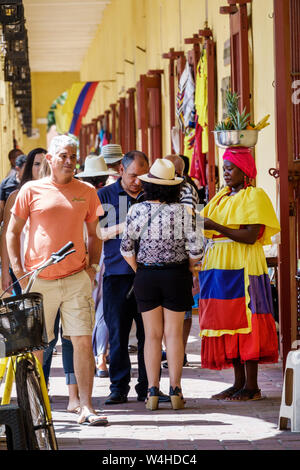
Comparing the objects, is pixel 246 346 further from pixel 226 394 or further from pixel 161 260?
pixel 161 260

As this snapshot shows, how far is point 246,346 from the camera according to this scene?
6.02m

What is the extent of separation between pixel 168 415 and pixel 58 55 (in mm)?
26145

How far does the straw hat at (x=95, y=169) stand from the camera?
25.7 feet

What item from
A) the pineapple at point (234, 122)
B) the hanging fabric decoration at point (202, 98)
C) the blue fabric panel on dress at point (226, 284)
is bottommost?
the blue fabric panel on dress at point (226, 284)

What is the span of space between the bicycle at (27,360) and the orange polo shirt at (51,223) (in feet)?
3.47

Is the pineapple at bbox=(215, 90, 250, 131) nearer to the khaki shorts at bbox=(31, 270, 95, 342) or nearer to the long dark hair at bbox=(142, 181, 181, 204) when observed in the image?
the long dark hair at bbox=(142, 181, 181, 204)

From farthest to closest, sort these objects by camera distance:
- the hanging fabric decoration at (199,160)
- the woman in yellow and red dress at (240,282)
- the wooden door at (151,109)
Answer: the wooden door at (151,109) < the hanging fabric decoration at (199,160) < the woman in yellow and red dress at (240,282)

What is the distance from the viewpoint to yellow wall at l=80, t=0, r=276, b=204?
7961 mm

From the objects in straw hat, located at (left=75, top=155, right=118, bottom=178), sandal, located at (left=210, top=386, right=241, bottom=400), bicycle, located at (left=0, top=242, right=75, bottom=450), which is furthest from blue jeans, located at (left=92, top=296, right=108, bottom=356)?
bicycle, located at (left=0, top=242, right=75, bottom=450)

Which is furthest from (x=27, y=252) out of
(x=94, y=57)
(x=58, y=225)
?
(x=94, y=57)

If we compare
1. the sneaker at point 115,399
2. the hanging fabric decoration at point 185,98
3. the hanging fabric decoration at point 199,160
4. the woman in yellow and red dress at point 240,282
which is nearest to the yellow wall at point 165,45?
the hanging fabric decoration at point 199,160

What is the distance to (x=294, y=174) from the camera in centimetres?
616

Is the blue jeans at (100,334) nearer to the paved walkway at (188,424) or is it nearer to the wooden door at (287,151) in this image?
the paved walkway at (188,424)

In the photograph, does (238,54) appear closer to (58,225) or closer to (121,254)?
(121,254)
